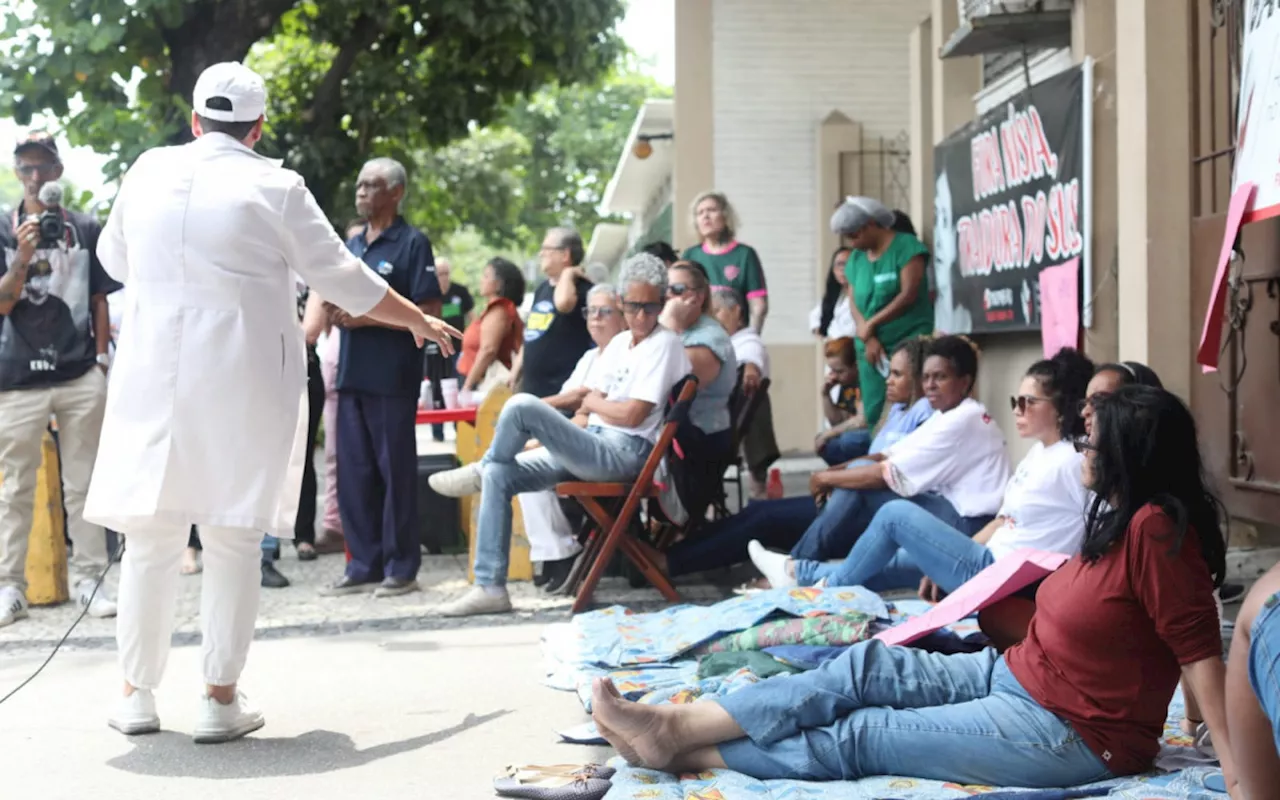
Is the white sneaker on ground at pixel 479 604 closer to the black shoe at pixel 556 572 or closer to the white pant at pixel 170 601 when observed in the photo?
the black shoe at pixel 556 572

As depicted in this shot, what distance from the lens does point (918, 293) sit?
32.9 feet

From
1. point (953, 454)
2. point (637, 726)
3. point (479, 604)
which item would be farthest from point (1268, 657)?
point (479, 604)

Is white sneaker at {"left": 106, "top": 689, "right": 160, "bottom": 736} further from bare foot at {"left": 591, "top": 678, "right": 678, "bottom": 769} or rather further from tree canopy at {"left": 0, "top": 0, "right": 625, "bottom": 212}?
tree canopy at {"left": 0, "top": 0, "right": 625, "bottom": 212}

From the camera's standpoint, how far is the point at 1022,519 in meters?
5.71

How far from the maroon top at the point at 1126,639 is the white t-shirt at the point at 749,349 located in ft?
20.2

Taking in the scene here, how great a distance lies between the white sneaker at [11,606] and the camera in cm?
738

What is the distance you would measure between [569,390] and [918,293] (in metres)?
2.85

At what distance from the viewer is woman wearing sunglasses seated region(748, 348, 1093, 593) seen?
5598 mm

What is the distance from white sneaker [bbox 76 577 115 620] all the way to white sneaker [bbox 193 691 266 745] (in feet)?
8.85

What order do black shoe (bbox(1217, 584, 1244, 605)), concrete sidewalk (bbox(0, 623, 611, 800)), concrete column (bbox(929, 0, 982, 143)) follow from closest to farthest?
concrete sidewalk (bbox(0, 623, 611, 800))
black shoe (bbox(1217, 584, 1244, 605))
concrete column (bbox(929, 0, 982, 143))

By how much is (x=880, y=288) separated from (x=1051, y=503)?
450 centimetres

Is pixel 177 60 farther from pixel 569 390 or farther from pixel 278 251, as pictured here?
pixel 278 251

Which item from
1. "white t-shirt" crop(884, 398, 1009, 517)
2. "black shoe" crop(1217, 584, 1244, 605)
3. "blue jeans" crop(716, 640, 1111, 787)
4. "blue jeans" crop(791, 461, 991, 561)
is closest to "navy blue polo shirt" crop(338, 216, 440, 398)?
"blue jeans" crop(791, 461, 991, 561)

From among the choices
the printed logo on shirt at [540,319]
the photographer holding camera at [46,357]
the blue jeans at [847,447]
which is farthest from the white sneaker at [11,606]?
the blue jeans at [847,447]
